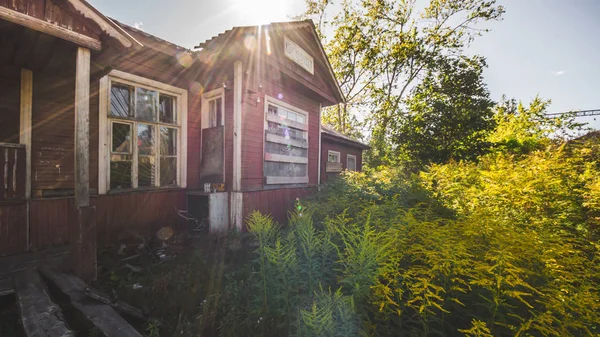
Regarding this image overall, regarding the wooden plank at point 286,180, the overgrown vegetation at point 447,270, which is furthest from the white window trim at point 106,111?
the overgrown vegetation at point 447,270

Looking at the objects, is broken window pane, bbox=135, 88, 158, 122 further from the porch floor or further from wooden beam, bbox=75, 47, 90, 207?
the porch floor

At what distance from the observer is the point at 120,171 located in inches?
180

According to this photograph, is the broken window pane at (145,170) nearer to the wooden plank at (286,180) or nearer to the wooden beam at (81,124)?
the wooden beam at (81,124)

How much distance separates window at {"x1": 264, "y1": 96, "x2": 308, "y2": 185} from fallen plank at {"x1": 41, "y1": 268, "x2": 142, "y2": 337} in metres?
3.81

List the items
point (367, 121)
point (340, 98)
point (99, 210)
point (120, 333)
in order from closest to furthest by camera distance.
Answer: point (120, 333)
point (99, 210)
point (340, 98)
point (367, 121)

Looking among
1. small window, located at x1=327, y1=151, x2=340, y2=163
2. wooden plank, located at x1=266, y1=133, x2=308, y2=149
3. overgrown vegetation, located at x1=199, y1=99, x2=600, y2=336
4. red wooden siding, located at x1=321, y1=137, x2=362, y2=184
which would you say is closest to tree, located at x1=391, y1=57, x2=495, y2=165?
red wooden siding, located at x1=321, y1=137, x2=362, y2=184

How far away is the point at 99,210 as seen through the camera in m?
4.25

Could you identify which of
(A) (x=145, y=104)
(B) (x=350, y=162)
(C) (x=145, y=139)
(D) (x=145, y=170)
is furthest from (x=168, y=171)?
(B) (x=350, y=162)

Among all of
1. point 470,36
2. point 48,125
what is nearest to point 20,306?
point 48,125

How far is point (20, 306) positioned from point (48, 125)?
116 inches

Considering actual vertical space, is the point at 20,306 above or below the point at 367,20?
below

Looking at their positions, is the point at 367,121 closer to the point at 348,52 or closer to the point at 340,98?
the point at 348,52

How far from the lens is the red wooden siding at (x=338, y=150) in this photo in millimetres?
10625

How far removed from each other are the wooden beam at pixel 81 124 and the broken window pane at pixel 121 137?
5.02ft
